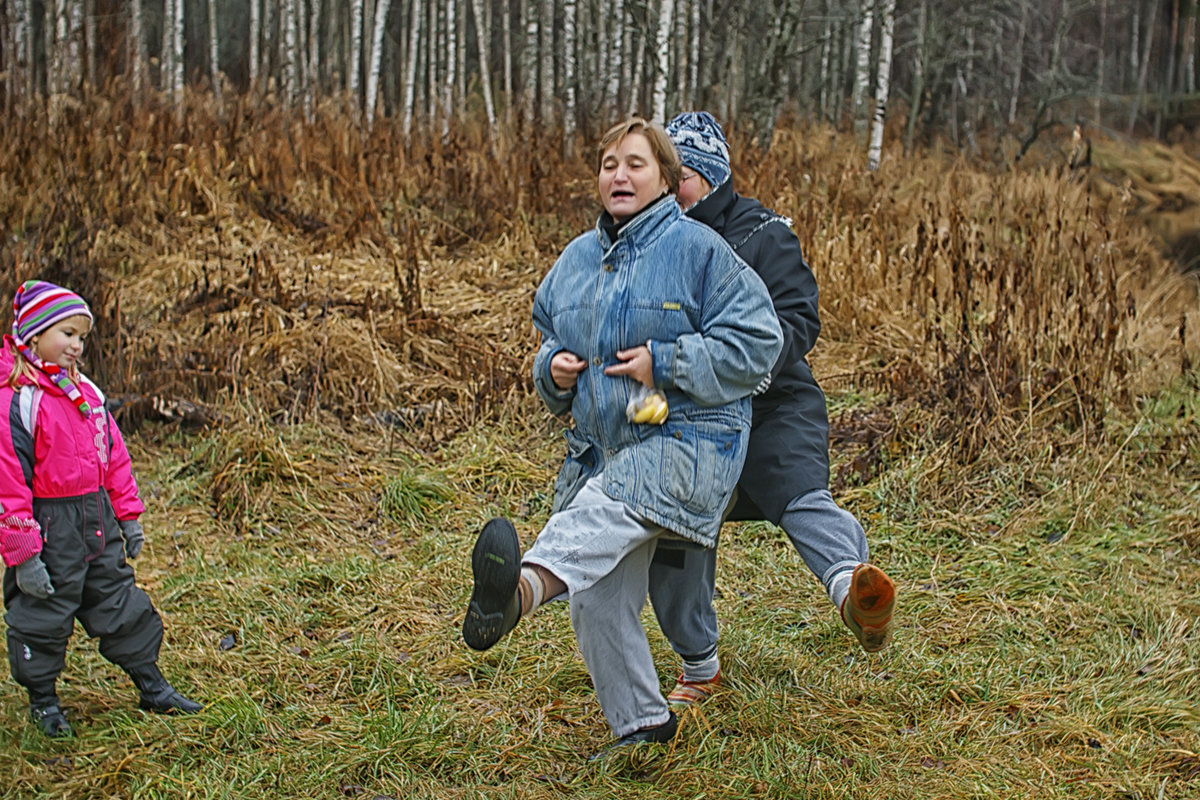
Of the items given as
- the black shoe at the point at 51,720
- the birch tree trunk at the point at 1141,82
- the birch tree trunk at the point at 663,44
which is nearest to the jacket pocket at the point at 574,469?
the black shoe at the point at 51,720

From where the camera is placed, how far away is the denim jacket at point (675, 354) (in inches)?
98.2

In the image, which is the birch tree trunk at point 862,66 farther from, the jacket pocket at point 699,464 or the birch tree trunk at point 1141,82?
the birch tree trunk at point 1141,82

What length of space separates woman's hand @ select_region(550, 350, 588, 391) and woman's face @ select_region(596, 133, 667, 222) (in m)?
0.37

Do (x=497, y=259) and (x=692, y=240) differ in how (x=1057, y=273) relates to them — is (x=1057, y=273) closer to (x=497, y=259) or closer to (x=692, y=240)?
(x=497, y=259)

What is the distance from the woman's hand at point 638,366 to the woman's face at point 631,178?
349 millimetres

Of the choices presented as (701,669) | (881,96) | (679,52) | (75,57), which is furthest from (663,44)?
(701,669)

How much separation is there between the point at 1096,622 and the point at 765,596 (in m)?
1.18

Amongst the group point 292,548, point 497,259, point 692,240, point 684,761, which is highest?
point 692,240

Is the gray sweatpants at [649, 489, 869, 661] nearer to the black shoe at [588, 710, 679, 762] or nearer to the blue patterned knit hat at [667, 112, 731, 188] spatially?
the black shoe at [588, 710, 679, 762]

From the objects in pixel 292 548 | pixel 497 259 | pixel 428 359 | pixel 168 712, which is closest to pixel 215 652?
pixel 168 712

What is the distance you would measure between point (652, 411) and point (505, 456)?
9.91 ft

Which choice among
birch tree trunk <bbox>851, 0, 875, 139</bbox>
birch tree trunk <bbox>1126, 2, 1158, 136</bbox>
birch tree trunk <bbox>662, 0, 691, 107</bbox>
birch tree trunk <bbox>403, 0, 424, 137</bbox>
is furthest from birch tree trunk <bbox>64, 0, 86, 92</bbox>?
birch tree trunk <bbox>1126, 2, 1158, 136</bbox>

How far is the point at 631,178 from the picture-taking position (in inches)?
102

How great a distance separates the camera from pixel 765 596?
13.7 ft
